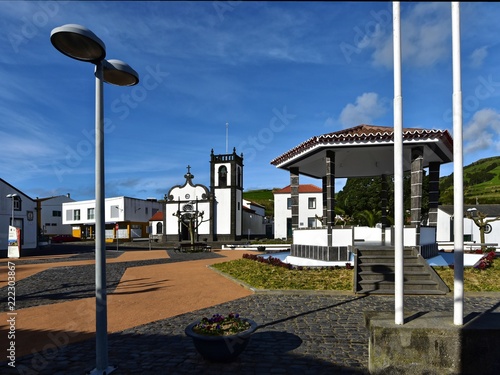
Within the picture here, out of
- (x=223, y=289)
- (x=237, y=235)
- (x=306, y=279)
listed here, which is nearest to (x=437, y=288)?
(x=306, y=279)

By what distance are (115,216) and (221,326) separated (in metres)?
47.2

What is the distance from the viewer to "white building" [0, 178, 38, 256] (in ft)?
96.5

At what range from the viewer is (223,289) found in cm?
1007

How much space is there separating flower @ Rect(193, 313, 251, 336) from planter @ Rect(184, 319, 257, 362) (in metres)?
0.11

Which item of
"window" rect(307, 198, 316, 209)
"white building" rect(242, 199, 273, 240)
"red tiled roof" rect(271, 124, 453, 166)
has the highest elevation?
"red tiled roof" rect(271, 124, 453, 166)

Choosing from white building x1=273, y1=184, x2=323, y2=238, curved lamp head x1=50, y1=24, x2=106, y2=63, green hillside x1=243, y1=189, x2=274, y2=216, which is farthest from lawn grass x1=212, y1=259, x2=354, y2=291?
green hillside x1=243, y1=189, x2=274, y2=216

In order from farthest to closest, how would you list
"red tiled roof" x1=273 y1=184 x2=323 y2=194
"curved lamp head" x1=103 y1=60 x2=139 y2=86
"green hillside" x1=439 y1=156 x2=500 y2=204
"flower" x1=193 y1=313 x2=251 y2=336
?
1. "green hillside" x1=439 y1=156 x2=500 y2=204
2. "red tiled roof" x1=273 y1=184 x2=323 y2=194
3. "flower" x1=193 y1=313 x2=251 y2=336
4. "curved lamp head" x1=103 y1=60 x2=139 y2=86

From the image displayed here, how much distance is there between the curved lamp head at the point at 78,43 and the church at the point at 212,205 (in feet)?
111

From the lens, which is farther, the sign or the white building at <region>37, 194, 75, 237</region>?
the white building at <region>37, 194, 75, 237</region>

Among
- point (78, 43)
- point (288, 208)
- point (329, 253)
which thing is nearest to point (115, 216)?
point (288, 208)

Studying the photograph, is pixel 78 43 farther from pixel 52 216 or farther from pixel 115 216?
pixel 52 216

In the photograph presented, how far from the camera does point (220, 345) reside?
448 centimetres

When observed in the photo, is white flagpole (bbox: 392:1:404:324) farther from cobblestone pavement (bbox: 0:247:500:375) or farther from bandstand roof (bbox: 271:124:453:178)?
bandstand roof (bbox: 271:124:453:178)

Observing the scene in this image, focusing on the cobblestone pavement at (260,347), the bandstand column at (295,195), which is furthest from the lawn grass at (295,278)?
the bandstand column at (295,195)
